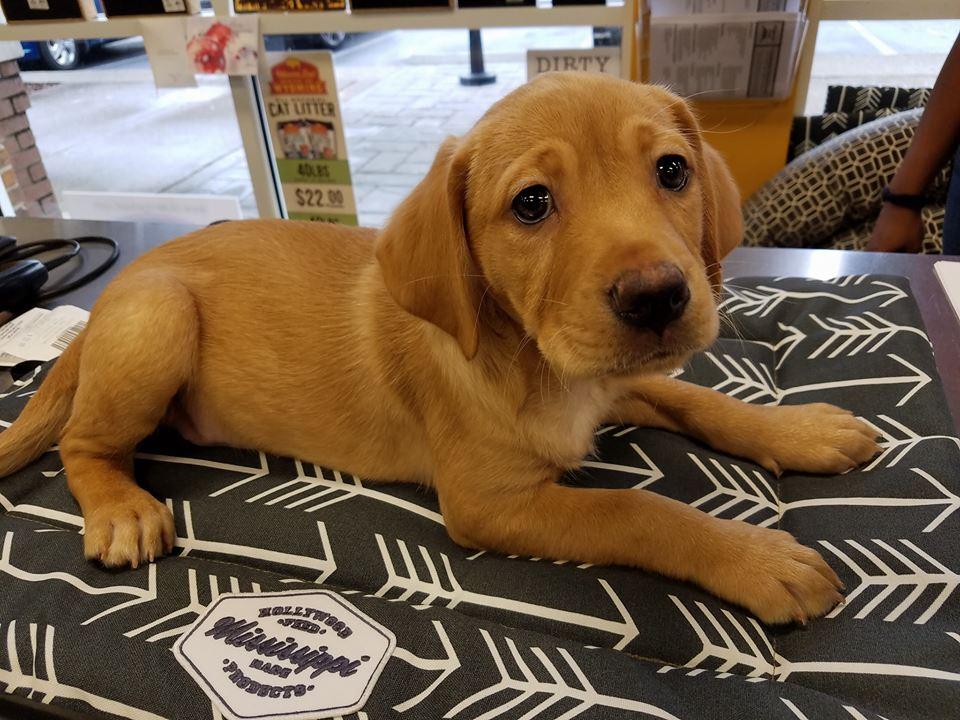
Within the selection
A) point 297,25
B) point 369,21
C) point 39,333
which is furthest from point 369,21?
point 39,333

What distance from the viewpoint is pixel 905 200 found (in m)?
2.20

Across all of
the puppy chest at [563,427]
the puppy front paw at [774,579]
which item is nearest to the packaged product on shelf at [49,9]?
the puppy chest at [563,427]

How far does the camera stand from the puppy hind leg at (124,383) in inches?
56.6

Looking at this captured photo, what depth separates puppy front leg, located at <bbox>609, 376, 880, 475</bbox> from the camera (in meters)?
1.36

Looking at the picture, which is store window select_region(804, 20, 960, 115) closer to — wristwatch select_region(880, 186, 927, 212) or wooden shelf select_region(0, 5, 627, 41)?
wristwatch select_region(880, 186, 927, 212)

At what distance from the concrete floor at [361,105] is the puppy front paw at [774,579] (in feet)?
6.40

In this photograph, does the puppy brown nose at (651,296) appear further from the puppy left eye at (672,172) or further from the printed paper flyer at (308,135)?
the printed paper flyer at (308,135)

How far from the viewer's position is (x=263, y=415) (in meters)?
1.53

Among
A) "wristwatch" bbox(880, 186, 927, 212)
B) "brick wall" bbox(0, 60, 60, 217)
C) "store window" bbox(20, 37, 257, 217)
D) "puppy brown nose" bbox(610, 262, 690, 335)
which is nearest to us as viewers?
"puppy brown nose" bbox(610, 262, 690, 335)

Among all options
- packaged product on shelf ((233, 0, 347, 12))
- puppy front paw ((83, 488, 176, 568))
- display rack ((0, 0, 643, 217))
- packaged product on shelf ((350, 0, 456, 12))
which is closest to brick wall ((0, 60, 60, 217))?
display rack ((0, 0, 643, 217))

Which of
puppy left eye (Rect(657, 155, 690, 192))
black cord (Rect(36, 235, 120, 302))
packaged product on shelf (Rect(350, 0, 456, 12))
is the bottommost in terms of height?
black cord (Rect(36, 235, 120, 302))

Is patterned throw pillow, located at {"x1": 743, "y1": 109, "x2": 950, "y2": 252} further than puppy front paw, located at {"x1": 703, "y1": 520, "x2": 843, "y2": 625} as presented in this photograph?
Yes

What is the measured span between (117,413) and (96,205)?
2.13 metres

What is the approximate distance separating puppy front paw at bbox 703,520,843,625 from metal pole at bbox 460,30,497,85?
8.12 ft
